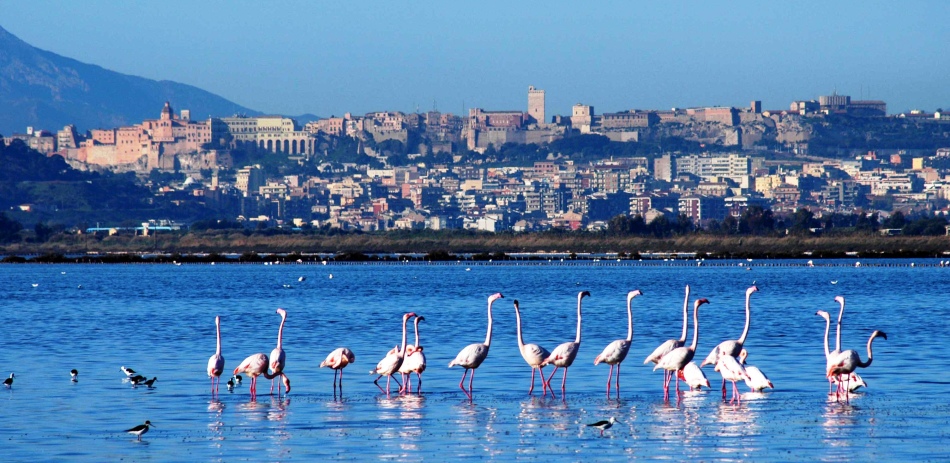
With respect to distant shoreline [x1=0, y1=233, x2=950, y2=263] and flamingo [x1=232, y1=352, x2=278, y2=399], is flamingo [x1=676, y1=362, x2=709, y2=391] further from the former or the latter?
distant shoreline [x1=0, y1=233, x2=950, y2=263]

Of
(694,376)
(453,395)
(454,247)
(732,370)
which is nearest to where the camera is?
(732,370)

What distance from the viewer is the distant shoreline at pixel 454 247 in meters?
125

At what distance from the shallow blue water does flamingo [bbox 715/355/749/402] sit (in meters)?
0.33

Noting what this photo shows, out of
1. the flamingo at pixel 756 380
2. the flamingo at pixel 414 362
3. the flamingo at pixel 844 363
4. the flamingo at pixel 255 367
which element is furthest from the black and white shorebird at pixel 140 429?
the flamingo at pixel 844 363

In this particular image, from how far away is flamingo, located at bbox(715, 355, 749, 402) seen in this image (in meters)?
19.9

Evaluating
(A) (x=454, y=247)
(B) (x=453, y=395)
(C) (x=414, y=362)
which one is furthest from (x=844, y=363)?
(A) (x=454, y=247)

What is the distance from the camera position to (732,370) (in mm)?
19922

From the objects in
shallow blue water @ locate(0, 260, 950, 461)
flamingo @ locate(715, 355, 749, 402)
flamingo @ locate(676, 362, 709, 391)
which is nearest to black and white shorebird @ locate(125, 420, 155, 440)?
shallow blue water @ locate(0, 260, 950, 461)

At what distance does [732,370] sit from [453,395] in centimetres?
399

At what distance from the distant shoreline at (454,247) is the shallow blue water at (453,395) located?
7683 cm

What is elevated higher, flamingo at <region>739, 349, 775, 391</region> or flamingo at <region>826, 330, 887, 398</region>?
flamingo at <region>826, 330, 887, 398</region>

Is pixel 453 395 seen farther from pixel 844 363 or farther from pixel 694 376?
pixel 844 363

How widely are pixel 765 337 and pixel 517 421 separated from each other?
14431 millimetres

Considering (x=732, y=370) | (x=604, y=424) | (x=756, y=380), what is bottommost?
(x=604, y=424)
